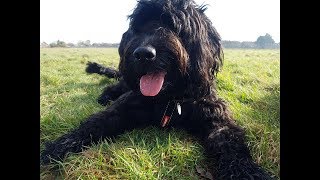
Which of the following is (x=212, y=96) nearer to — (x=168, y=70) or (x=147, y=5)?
(x=168, y=70)

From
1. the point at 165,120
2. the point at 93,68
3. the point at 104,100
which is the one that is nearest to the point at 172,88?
the point at 165,120

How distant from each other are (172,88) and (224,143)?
0.77 meters

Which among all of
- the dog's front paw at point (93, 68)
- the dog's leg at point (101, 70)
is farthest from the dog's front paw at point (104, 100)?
the dog's front paw at point (93, 68)

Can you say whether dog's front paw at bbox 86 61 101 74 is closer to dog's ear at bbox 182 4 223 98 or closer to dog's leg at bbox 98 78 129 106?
dog's leg at bbox 98 78 129 106

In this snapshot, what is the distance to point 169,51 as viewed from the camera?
325 cm

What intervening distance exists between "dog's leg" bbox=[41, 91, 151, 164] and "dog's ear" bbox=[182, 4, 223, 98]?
631 mm

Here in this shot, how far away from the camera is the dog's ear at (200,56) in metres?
3.52

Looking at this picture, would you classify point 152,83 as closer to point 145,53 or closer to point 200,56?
point 145,53

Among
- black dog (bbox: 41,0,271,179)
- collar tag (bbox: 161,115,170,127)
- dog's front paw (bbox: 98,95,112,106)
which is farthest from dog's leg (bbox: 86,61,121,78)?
collar tag (bbox: 161,115,170,127)

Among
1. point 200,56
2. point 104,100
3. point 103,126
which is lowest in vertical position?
point 103,126

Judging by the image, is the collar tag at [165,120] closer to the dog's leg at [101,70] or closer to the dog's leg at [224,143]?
the dog's leg at [224,143]

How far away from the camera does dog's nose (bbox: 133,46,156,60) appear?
10.2 ft

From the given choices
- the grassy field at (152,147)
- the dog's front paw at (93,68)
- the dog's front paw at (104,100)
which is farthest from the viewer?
the dog's front paw at (93,68)
